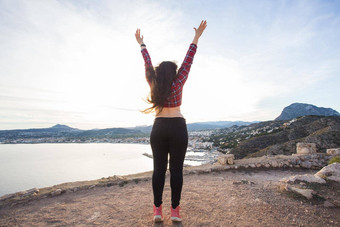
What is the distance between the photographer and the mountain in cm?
5887

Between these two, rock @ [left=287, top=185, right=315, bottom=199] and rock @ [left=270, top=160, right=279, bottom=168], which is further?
rock @ [left=270, top=160, right=279, bottom=168]

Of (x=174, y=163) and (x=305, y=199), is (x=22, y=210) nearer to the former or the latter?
(x=174, y=163)

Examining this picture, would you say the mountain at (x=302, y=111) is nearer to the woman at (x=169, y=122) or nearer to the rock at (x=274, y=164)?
the rock at (x=274, y=164)

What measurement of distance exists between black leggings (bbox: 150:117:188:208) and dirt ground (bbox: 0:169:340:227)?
52 cm

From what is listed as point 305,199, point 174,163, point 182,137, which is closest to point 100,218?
point 174,163

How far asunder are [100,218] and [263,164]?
5384mm

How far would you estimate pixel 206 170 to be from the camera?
17.7 ft

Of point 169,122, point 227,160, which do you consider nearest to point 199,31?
point 169,122

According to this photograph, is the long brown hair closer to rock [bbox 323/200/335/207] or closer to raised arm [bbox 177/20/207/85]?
raised arm [bbox 177/20/207/85]

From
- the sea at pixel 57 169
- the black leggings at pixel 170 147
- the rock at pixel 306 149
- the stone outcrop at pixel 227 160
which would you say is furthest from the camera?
the sea at pixel 57 169

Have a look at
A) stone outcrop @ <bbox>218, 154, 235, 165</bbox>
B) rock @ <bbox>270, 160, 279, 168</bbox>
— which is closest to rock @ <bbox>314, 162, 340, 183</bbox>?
rock @ <bbox>270, 160, 279, 168</bbox>

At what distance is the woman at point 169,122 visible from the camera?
1877 mm

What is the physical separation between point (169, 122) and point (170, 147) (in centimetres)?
27

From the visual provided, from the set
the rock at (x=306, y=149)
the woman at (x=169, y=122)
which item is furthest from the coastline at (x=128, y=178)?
the woman at (x=169, y=122)
